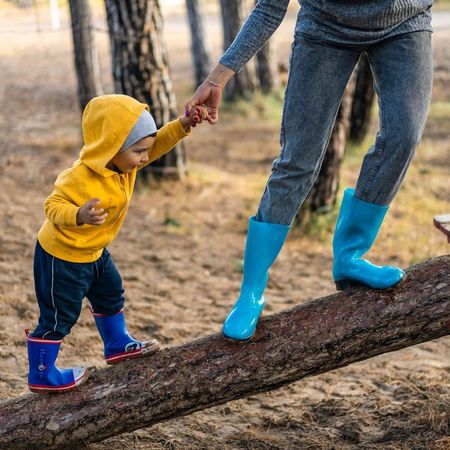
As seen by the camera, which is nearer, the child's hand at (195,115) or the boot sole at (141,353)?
the child's hand at (195,115)

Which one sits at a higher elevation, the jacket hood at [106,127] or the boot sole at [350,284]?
the jacket hood at [106,127]

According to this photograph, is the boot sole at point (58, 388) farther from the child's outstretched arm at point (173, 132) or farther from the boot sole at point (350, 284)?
the boot sole at point (350, 284)

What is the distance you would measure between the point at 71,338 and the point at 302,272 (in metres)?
2.12

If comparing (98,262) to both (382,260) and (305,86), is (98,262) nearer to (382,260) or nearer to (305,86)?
(305,86)

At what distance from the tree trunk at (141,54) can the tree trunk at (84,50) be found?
2.79 feet

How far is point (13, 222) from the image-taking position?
677 cm

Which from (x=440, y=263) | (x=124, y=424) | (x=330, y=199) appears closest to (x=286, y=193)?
(x=440, y=263)

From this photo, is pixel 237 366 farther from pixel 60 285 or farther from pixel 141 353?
pixel 60 285

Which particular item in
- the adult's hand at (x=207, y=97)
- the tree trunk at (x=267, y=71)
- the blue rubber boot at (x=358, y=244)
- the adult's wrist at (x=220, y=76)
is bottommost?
the tree trunk at (x=267, y=71)

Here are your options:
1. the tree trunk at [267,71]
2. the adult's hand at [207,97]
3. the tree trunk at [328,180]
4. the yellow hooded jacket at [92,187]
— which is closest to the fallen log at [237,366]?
the yellow hooded jacket at [92,187]

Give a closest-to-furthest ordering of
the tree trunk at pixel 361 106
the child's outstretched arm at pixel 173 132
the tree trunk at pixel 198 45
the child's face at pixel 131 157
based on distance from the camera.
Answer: the child's face at pixel 131 157
the child's outstretched arm at pixel 173 132
the tree trunk at pixel 361 106
the tree trunk at pixel 198 45

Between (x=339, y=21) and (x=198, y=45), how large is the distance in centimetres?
887

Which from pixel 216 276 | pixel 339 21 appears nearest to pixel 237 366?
pixel 339 21

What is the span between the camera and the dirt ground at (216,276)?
3.82 meters
